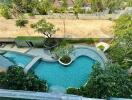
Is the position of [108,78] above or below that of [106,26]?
below

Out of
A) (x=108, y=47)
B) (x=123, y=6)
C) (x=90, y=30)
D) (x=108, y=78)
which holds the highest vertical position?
(x=123, y=6)

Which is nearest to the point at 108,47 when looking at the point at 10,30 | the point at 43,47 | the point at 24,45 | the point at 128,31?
the point at 128,31

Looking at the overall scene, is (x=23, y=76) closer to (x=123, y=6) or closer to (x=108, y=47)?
(x=108, y=47)

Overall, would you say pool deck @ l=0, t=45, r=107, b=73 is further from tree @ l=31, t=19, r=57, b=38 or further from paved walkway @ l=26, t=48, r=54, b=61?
tree @ l=31, t=19, r=57, b=38

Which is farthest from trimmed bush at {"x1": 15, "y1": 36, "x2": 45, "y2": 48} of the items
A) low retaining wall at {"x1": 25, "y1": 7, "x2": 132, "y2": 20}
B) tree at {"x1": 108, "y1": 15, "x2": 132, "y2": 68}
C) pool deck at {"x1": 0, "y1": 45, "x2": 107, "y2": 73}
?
tree at {"x1": 108, "y1": 15, "x2": 132, "y2": 68}

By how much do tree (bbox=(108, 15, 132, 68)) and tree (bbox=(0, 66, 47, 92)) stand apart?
200 inches

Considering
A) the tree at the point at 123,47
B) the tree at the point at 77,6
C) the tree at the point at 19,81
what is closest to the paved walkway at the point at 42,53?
the tree at the point at 19,81

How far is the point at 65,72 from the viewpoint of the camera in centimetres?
1836

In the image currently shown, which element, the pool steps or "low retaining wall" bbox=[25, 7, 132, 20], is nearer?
the pool steps

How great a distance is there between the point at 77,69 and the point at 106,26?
19.6ft

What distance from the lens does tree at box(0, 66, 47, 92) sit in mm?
15430

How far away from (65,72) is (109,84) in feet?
14.8

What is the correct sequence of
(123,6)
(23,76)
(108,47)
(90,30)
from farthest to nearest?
(123,6) < (90,30) < (108,47) < (23,76)

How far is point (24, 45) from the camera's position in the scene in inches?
851
